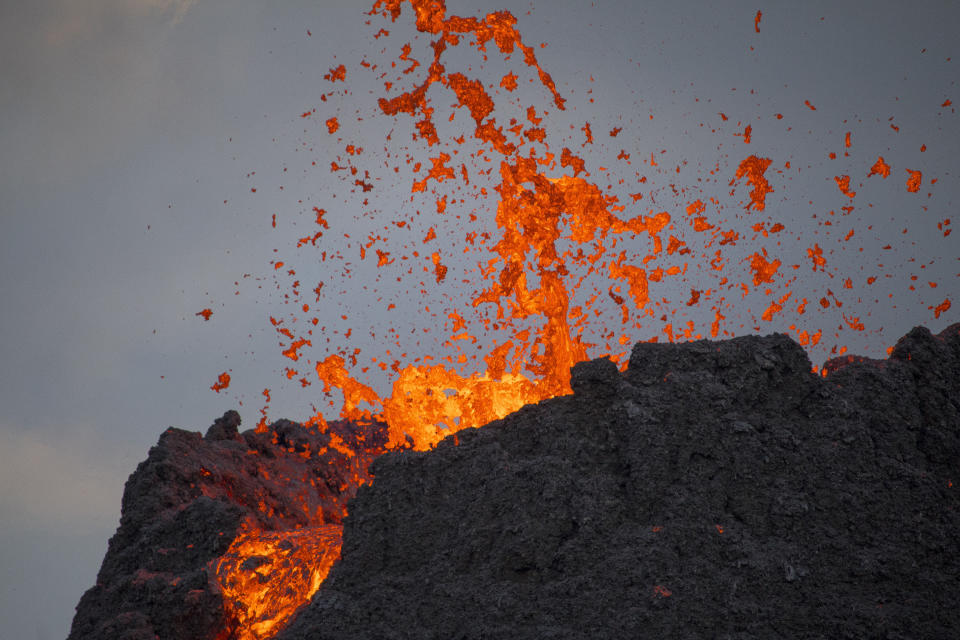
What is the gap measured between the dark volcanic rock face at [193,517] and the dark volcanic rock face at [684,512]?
244 cm

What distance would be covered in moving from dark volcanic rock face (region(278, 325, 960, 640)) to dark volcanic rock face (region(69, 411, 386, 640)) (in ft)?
8.02

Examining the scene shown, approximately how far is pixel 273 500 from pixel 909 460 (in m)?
8.65

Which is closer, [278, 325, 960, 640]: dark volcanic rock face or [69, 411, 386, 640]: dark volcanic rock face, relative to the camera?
[278, 325, 960, 640]: dark volcanic rock face

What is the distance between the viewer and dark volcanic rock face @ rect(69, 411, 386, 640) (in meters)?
7.04

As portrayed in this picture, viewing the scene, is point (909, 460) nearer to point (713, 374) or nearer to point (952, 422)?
point (952, 422)

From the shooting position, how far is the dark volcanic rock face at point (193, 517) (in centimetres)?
704

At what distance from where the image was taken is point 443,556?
544cm

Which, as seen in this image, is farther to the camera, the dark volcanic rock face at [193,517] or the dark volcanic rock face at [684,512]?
the dark volcanic rock face at [193,517]

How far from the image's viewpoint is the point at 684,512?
206 inches

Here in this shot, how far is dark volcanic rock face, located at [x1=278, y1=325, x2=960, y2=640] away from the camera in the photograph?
4.79m

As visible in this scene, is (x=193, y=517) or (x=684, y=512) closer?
(x=684, y=512)

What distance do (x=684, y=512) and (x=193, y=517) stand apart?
18.5 ft

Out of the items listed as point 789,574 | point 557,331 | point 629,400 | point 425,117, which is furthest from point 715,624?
point 425,117

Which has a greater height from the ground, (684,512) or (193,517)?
(193,517)
